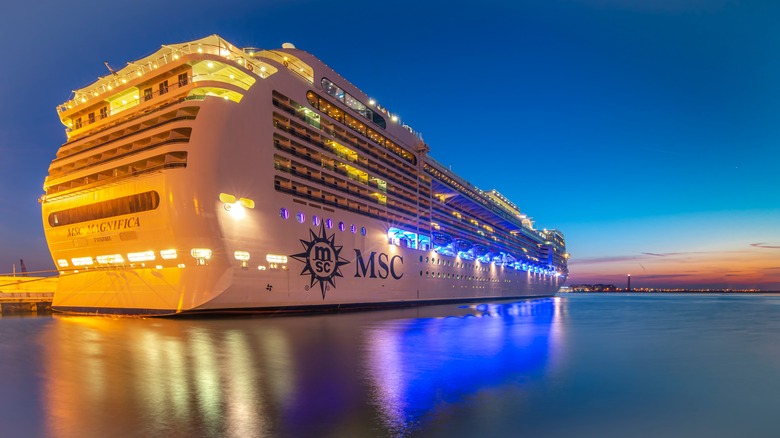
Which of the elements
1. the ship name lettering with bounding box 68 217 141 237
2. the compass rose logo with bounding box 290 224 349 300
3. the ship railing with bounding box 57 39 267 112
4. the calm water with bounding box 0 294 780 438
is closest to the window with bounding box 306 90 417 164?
the ship railing with bounding box 57 39 267 112

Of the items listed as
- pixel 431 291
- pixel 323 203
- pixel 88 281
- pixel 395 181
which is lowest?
pixel 431 291

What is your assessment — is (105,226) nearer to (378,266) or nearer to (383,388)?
(378,266)

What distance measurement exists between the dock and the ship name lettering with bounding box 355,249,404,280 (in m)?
29.8

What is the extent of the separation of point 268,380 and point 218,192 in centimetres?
1878

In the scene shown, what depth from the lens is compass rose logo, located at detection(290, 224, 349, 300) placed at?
31087 millimetres

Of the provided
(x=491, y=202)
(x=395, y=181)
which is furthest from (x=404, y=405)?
(x=491, y=202)

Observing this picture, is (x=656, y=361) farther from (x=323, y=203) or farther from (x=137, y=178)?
(x=137, y=178)

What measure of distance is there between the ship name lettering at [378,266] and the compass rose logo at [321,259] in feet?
8.25

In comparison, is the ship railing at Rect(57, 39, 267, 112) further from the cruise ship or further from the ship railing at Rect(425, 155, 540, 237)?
the ship railing at Rect(425, 155, 540, 237)

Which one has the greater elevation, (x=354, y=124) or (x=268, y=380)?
(x=354, y=124)

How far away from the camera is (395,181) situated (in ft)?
158

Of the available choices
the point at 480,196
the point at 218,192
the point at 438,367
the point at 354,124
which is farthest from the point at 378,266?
the point at 480,196

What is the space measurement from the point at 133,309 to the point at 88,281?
614cm

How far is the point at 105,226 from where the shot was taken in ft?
91.5
